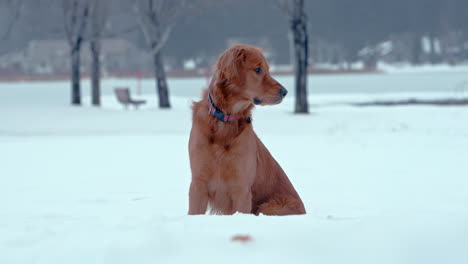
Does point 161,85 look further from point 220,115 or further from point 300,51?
point 220,115

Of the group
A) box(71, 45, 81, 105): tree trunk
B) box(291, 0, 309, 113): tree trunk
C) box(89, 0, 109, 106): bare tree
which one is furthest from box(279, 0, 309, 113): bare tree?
box(71, 45, 81, 105): tree trunk

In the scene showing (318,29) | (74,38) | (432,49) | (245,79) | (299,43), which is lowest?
(245,79)

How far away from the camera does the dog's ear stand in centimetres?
398

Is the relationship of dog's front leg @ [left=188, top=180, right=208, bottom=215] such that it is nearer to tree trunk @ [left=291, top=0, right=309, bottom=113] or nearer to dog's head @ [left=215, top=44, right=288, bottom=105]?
dog's head @ [left=215, top=44, right=288, bottom=105]

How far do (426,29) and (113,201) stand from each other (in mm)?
56188

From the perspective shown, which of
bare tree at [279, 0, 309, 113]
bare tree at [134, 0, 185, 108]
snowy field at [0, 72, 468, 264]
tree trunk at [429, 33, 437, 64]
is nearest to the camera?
snowy field at [0, 72, 468, 264]

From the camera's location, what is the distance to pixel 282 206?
4074 mm

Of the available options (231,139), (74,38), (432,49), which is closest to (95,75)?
(74,38)

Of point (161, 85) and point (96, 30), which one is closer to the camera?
point (161, 85)

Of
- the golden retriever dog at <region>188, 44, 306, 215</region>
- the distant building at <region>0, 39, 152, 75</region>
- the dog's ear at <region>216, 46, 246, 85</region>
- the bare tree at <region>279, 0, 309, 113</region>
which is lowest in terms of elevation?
the golden retriever dog at <region>188, 44, 306, 215</region>

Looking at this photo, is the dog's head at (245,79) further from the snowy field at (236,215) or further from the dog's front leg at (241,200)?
the snowy field at (236,215)

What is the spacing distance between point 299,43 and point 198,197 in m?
14.7

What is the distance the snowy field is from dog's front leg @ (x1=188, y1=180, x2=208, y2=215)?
0.13m

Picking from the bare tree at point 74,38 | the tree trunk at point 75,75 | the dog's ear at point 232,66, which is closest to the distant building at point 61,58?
the bare tree at point 74,38
